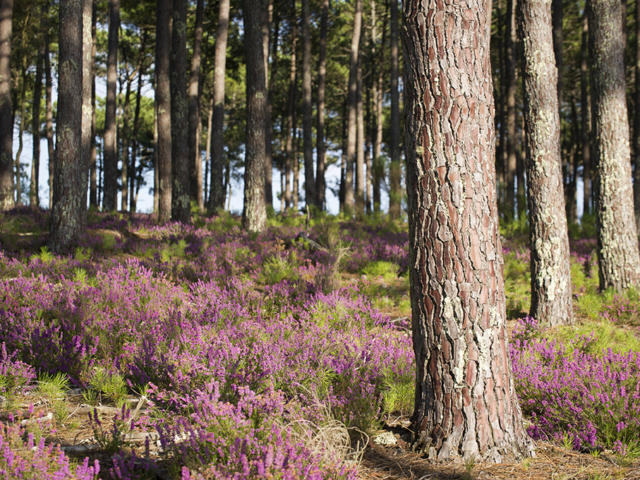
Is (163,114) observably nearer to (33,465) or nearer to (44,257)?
(44,257)

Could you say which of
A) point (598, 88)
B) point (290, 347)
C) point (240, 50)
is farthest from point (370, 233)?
point (240, 50)

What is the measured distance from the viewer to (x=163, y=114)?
13.0 m

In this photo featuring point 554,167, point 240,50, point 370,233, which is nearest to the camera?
point 554,167

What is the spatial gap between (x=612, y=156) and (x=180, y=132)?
1025 cm

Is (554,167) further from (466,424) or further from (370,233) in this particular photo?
(370,233)

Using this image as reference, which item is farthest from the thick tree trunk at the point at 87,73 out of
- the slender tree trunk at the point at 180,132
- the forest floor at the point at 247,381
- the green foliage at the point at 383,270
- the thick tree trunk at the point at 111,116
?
the green foliage at the point at 383,270

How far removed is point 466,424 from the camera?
2.95 m

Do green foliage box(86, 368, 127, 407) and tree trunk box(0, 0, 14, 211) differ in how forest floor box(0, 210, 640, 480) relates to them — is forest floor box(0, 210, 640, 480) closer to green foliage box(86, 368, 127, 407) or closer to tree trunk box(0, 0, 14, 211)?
green foliage box(86, 368, 127, 407)

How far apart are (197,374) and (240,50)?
23.5m

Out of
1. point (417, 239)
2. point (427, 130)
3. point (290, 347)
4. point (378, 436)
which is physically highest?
point (427, 130)

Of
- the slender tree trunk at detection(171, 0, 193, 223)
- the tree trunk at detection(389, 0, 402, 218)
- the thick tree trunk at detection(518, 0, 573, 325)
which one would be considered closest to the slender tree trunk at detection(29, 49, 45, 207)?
the slender tree trunk at detection(171, 0, 193, 223)

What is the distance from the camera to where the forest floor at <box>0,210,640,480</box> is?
2479 millimetres

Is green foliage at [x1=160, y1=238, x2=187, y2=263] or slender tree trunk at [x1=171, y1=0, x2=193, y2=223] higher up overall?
slender tree trunk at [x1=171, y1=0, x2=193, y2=223]

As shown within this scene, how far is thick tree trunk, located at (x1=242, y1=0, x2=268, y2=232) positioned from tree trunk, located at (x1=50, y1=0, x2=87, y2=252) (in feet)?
12.2
